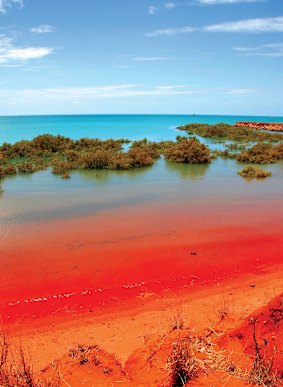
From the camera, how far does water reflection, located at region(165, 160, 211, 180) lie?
778 inches

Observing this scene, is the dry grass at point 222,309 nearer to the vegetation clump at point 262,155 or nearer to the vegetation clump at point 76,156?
the vegetation clump at point 76,156

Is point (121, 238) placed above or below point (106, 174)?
below

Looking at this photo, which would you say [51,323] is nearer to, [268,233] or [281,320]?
[281,320]

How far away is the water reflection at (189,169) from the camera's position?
19.8m

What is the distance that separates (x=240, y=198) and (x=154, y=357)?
36.3ft

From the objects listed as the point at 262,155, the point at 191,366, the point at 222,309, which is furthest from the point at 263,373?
the point at 262,155

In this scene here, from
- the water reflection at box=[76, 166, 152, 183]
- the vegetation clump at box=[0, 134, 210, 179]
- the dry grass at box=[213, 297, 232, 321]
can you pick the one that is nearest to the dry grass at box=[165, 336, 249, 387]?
the dry grass at box=[213, 297, 232, 321]

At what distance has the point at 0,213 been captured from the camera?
12.3 meters

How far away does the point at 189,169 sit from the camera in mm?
21969

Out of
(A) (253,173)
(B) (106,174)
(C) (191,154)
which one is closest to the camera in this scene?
(A) (253,173)

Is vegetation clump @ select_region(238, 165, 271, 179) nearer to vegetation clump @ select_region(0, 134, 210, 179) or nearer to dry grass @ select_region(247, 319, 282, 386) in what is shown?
vegetation clump @ select_region(0, 134, 210, 179)

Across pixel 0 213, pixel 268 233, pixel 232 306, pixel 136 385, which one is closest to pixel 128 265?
pixel 232 306

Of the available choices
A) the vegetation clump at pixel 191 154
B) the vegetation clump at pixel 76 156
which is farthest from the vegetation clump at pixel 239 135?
the vegetation clump at pixel 191 154

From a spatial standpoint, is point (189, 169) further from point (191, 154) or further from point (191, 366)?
point (191, 366)
